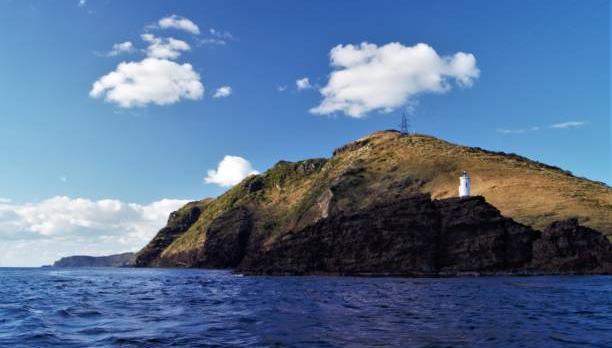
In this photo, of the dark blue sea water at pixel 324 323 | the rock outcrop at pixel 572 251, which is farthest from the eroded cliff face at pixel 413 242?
the dark blue sea water at pixel 324 323

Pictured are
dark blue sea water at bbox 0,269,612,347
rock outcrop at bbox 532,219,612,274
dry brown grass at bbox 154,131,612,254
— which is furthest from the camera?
dry brown grass at bbox 154,131,612,254

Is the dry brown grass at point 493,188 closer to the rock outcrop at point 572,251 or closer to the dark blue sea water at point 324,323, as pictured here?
the rock outcrop at point 572,251

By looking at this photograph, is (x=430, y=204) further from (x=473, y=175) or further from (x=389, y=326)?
(x=389, y=326)

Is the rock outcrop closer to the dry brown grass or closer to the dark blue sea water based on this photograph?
the dry brown grass

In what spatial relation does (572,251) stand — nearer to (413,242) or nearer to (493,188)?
(413,242)

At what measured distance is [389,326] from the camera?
1086 inches

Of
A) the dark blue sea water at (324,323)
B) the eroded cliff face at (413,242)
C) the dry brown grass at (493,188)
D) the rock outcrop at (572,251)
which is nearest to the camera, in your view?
the dark blue sea water at (324,323)

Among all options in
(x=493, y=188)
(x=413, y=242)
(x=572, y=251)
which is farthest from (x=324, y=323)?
(x=493, y=188)

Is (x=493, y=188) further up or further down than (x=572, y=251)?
further up

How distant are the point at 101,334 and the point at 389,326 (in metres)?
14.3

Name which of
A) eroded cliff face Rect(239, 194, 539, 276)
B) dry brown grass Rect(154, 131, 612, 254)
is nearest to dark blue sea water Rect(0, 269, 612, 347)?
eroded cliff face Rect(239, 194, 539, 276)

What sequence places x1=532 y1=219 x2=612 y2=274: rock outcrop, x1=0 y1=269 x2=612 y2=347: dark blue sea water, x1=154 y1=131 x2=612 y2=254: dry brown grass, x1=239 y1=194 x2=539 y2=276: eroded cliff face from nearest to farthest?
x1=0 y1=269 x2=612 y2=347: dark blue sea water < x1=532 y1=219 x2=612 y2=274: rock outcrop < x1=239 y1=194 x2=539 y2=276: eroded cliff face < x1=154 y1=131 x2=612 y2=254: dry brown grass

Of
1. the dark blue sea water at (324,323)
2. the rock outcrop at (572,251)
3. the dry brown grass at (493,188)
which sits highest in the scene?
the dry brown grass at (493,188)

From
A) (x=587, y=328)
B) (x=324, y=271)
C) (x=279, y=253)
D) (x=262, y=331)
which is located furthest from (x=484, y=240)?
(x=262, y=331)
